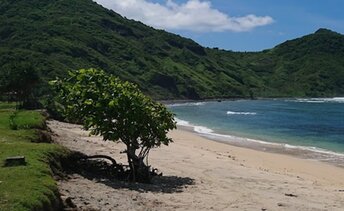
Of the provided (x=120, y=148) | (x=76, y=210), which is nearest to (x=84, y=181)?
(x=76, y=210)

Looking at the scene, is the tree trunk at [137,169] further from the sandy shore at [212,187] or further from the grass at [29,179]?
the grass at [29,179]

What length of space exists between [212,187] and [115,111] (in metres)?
4.99

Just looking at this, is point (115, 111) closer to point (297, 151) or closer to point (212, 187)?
point (212, 187)

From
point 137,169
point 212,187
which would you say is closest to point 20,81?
point 137,169

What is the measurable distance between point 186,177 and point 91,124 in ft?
17.2

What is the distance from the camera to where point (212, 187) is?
1984 centimetres

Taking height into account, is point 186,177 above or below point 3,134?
below

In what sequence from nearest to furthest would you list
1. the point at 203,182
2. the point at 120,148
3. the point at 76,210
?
1. the point at 76,210
2. the point at 203,182
3. the point at 120,148

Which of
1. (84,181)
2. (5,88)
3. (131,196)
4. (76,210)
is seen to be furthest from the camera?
(5,88)

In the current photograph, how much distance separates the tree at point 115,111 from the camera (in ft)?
63.9

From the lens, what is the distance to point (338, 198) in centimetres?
1942

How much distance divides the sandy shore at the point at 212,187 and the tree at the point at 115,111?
6.13ft

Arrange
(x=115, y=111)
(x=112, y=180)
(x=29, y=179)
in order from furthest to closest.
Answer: (x=115, y=111)
(x=112, y=180)
(x=29, y=179)

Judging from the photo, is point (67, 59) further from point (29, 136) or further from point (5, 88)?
point (29, 136)
